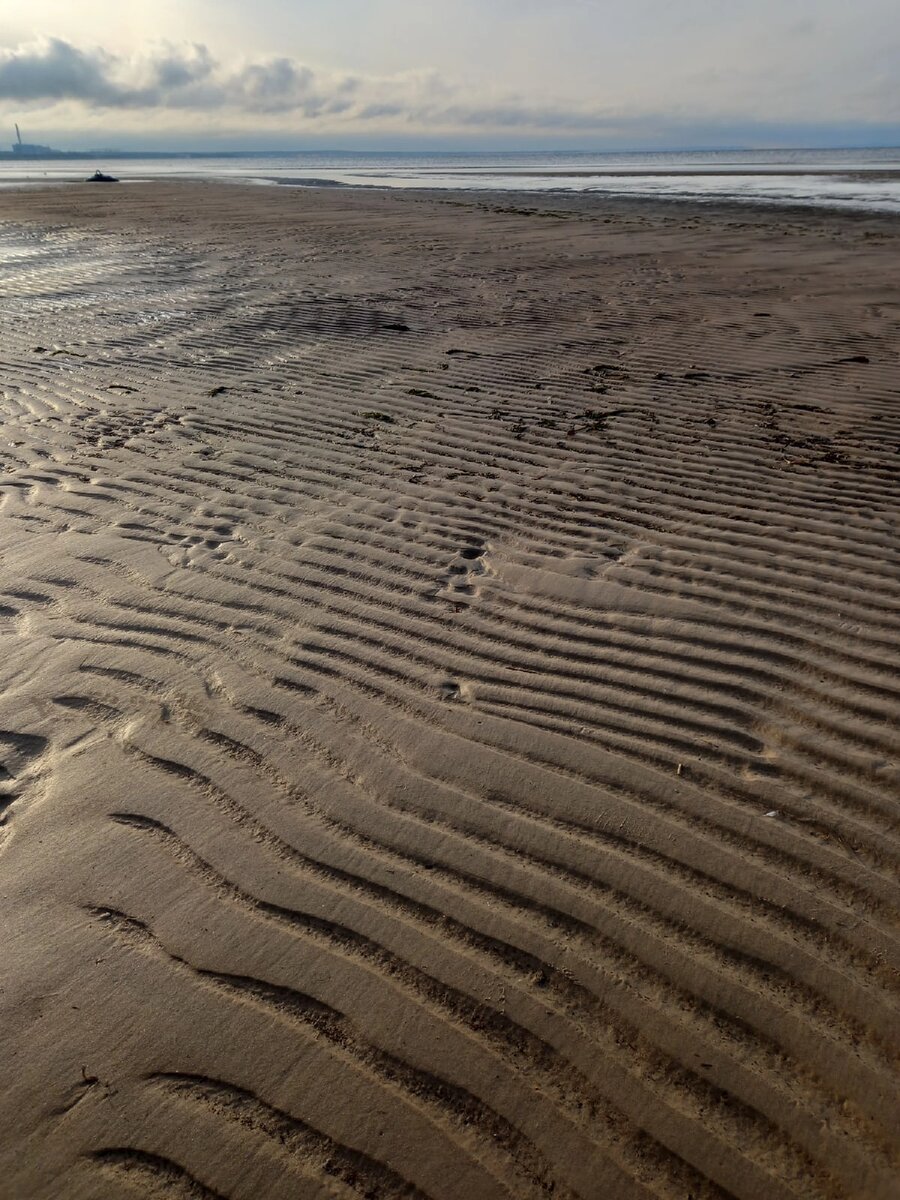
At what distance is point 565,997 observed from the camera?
205 centimetres

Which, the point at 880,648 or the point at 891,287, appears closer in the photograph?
the point at 880,648

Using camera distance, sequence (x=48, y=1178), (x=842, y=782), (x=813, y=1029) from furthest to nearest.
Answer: (x=842, y=782), (x=813, y=1029), (x=48, y=1178)

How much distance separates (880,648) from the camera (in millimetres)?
3324

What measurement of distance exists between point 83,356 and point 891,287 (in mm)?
9574

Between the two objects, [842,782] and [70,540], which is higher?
[70,540]

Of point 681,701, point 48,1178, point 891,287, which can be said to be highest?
point 891,287

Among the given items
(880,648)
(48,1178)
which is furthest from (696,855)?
(48,1178)

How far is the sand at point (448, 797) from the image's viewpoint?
5.95ft

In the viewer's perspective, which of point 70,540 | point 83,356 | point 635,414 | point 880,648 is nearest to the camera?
point 880,648

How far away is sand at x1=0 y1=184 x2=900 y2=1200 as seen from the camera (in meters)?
1.81

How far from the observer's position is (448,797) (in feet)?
8.71

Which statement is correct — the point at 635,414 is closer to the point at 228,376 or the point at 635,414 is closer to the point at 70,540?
the point at 228,376

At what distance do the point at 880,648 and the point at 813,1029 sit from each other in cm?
178

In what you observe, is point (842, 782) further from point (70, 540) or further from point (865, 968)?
point (70, 540)
